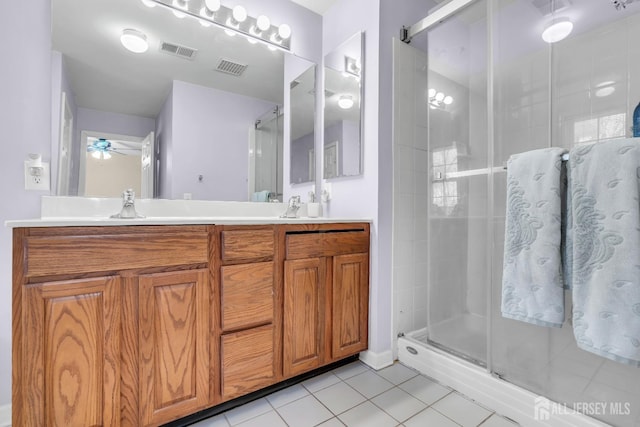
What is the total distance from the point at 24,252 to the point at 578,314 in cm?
191

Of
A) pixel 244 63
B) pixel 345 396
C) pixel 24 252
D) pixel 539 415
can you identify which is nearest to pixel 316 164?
pixel 244 63

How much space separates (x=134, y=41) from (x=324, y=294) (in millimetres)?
1723

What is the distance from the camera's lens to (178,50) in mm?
1707

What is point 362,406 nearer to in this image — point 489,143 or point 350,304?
point 350,304

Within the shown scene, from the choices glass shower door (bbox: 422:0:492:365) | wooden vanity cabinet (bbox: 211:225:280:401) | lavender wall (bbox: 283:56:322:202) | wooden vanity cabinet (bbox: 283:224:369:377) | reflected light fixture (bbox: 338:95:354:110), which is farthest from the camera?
lavender wall (bbox: 283:56:322:202)

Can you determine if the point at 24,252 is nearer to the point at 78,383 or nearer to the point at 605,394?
the point at 78,383

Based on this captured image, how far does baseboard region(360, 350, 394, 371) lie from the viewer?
1.76 m

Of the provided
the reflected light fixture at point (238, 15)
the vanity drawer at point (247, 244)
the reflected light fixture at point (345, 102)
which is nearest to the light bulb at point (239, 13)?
the reflected light fixture at point (238, 15)

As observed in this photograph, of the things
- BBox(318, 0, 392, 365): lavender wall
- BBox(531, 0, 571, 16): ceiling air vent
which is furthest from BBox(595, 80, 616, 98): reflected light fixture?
BBox(318, 0, 392, 365): lavender wall

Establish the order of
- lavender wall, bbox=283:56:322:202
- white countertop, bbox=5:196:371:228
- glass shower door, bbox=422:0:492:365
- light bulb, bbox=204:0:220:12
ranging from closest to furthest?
1. white countertop, bbox=5:196:371:228
2. glass shower door, bbox=422:0:492:365
3. light bulb, bbox=204:0:220:12
4. lavender wall, bbox=283:56:322:202

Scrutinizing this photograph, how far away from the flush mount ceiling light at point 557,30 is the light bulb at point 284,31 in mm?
1519

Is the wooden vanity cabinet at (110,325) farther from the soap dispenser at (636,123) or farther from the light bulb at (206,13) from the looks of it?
the soap dispenser at (636,123)

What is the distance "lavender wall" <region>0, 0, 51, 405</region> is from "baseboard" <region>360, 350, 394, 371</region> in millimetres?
1733

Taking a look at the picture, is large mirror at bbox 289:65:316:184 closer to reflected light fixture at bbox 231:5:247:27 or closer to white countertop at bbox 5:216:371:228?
reflected light fixture at bbox 231:5:247:27
